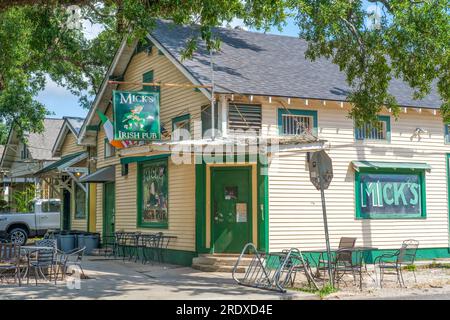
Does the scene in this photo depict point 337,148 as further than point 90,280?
Yes

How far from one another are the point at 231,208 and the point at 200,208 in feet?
2.63

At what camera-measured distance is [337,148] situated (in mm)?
16781

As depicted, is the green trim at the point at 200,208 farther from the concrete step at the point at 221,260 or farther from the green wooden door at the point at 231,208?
the concrete step at the point at 221,260

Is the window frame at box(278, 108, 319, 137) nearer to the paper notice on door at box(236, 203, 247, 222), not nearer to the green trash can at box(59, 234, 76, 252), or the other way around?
the paper notice on door at box(236, 203, 247, 222)

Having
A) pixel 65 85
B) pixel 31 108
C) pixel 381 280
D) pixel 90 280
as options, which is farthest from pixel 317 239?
pixel 65 85

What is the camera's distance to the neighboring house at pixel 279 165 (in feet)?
51.6

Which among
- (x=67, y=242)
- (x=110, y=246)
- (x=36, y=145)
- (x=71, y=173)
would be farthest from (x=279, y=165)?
(x=36, y=145)

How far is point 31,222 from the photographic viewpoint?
27.0m

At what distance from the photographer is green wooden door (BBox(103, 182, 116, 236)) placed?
855 inches

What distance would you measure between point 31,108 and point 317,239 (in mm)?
15273

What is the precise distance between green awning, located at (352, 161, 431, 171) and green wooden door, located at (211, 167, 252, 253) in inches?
124

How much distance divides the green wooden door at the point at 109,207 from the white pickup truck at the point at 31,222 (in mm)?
5857

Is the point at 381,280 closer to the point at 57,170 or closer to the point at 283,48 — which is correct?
the point at 283,48

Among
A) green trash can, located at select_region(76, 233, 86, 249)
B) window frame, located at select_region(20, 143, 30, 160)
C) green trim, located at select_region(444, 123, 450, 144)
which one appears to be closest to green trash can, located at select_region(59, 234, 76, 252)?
green trash can, located at select_region(76, 233, 86, 249)
